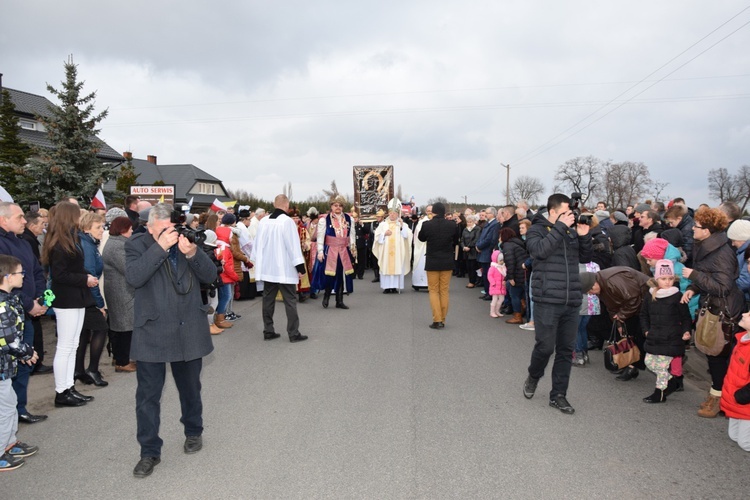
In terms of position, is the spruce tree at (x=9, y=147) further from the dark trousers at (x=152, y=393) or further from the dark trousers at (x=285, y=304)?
the dark trousers at (x=152, y=393)

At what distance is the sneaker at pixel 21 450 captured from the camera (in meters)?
4.22

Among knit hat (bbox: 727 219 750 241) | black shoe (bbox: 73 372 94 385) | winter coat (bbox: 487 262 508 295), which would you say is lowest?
black shoe (bbox: 73 372 94 385)

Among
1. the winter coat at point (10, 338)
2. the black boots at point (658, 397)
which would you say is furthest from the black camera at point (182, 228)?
the black boots at point (658, 397)

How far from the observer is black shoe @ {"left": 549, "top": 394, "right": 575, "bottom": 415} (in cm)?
518

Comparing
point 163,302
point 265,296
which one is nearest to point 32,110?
point 265,296

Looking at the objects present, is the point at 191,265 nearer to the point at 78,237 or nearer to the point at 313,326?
the point at 78,237

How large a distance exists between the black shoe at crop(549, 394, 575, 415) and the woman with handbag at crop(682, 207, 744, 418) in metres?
1.24

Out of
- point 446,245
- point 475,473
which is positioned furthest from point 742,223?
point 446,245

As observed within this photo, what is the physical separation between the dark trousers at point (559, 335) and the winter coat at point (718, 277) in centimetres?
127

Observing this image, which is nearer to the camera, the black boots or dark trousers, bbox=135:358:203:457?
dark trousers, bbox=135:358:203:457

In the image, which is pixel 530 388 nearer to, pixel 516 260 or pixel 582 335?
pixel 582 335

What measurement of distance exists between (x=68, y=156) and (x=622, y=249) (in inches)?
794

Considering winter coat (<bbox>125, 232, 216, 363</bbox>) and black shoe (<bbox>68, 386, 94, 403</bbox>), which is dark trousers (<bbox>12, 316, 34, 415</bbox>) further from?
winter coat (<bbox>125, 232, 216, 363</bbox>)

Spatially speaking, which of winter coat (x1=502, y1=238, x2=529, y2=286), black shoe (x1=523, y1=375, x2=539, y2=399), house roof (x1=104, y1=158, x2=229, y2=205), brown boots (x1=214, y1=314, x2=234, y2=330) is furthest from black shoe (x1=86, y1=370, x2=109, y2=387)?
house roof (x1=104, y1=158, x2=229, y2=205)
